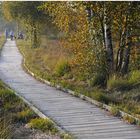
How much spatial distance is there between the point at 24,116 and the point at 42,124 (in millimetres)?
1055

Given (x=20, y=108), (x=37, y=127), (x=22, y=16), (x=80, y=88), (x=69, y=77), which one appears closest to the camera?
(x=37, y=127)

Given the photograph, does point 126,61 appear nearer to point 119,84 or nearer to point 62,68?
point 119,84

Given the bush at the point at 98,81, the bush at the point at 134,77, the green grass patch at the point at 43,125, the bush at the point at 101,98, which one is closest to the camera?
the green grass patch at the point at 43,125

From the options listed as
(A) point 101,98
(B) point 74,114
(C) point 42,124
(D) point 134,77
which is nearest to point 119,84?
(D) point 134,77

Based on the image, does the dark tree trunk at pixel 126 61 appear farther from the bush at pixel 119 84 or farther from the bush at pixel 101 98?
the bush at pixel 101 98

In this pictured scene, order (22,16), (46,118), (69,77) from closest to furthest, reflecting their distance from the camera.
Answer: (46,118) → (69,77) → (22,16)

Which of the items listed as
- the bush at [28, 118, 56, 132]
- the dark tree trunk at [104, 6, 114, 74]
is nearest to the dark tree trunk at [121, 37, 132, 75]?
the dark tree trunk at [104, 6, 114, 74]

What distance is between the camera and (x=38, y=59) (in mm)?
26516

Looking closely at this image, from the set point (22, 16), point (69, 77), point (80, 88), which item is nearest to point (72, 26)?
point (69, 77)

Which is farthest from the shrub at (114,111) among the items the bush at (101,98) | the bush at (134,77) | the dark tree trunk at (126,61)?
the dark tree trunk at (126,61)

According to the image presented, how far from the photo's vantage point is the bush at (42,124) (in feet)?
30.5

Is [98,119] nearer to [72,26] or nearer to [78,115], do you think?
[78,115]

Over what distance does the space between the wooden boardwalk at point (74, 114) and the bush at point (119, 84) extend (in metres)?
1.49

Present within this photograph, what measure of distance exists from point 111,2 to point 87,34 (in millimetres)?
2675
